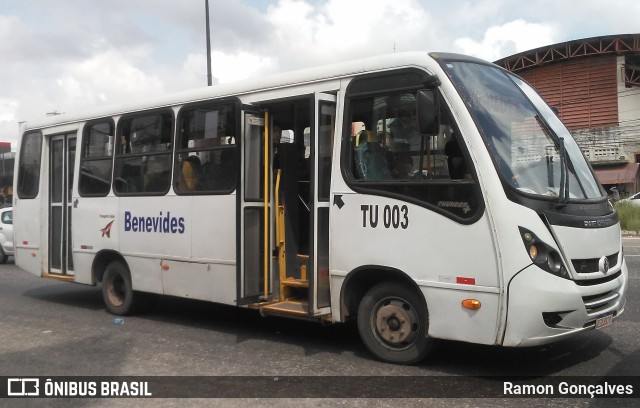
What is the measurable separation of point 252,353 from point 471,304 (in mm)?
2515

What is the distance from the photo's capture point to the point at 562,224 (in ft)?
16.3

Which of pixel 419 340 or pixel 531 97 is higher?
pixel 531 97

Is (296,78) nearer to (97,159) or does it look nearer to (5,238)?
(97,159)

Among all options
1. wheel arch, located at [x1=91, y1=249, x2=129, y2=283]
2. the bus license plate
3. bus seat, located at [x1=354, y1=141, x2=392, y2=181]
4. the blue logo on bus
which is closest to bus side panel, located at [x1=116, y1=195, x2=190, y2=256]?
the blue logo on bus

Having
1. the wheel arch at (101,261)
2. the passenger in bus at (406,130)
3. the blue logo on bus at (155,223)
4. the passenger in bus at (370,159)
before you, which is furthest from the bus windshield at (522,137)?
the wheel arch at (101,261)

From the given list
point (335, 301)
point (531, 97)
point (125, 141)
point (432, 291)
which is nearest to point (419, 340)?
point (432, 291)

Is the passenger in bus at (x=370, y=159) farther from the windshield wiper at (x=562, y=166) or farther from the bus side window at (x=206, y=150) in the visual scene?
the bus side window at (x=206, y=150)

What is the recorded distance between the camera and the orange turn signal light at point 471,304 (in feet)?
16.6

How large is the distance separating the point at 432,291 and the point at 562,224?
122 cm

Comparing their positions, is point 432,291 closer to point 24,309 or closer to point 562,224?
point 562,224

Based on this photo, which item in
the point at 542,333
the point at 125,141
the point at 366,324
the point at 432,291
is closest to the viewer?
the point at 542,333

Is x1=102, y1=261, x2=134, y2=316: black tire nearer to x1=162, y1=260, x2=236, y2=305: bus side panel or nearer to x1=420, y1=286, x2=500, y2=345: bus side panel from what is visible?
x1=162, y1=260, x2=236, y2=305: bus side panel

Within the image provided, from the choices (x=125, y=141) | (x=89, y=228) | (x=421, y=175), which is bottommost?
(x=89, y=228)

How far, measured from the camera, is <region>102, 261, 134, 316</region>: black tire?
28.6ft
